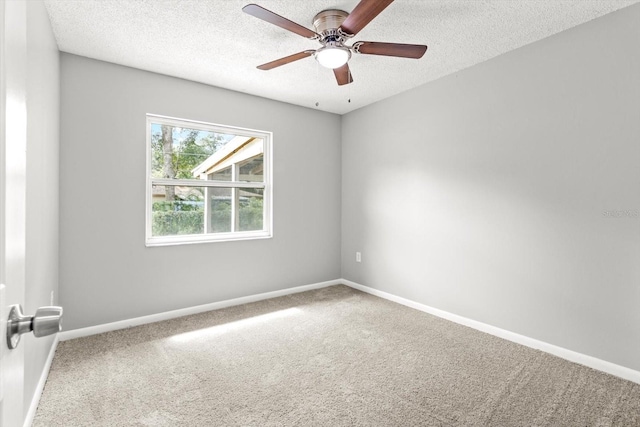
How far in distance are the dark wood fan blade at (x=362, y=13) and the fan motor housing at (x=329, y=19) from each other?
227 mm

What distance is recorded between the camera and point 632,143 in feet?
6.82

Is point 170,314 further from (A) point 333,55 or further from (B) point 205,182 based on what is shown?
(A) point 333,55

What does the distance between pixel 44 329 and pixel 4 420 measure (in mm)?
138

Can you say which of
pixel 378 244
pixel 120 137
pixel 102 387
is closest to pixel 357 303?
pixel 378 244

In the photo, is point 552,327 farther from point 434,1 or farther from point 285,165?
point 285,165

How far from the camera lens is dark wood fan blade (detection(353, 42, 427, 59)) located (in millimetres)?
2023

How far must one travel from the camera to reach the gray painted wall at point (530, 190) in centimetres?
213

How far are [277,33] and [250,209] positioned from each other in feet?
6.51

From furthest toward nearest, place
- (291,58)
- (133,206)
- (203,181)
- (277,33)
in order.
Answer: (203,181) → (133,206) → (277,33) → (291,58)

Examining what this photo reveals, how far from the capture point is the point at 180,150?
130 inches

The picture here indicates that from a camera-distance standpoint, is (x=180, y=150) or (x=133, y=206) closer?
(x=133, y=206)

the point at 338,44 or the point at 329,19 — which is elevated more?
the point at 329,19

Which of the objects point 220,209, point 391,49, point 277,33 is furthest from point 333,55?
point 220,209

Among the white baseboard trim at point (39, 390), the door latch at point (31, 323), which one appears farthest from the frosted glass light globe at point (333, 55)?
the white baseboard trim at point (39, 390)
